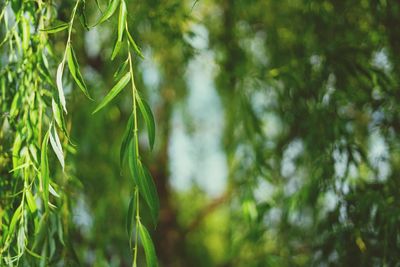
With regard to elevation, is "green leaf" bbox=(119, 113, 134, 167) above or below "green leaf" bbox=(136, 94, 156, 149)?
below

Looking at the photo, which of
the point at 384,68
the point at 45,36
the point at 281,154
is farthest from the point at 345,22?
the point at 45,36

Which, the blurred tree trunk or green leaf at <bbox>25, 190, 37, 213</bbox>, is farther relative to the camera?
the blurred tree trunk

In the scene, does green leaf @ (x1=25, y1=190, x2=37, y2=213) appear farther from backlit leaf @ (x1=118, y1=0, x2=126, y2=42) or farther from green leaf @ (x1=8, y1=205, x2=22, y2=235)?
backlit leaf @ (x1=118, y1=0, x2=126, y2=42)

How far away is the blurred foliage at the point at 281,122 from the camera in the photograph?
4.98 feet

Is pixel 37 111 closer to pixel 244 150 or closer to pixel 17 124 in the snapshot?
pixel 17 124

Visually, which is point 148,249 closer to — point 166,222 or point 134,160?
point 134,160

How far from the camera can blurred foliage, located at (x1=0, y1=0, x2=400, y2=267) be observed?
4.98ft

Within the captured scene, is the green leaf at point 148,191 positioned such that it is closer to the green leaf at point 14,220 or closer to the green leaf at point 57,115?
the green leaf at point 57,115

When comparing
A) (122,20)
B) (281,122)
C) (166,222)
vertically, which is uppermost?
(122,20)

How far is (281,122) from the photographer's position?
219 cm

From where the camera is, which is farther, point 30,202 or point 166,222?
point 166,222

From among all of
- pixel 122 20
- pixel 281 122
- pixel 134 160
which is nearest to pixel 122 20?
pixel 122 20

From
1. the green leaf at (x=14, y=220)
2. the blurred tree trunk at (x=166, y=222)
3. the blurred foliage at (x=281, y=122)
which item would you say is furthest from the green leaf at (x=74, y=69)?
the blurred tree trunk at (x=166, y=222)

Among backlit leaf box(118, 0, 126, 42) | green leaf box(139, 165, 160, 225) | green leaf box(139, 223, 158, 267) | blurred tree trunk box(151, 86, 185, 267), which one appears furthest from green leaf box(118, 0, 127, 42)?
blurred tree trunk box(151, 86, 185, 267)
